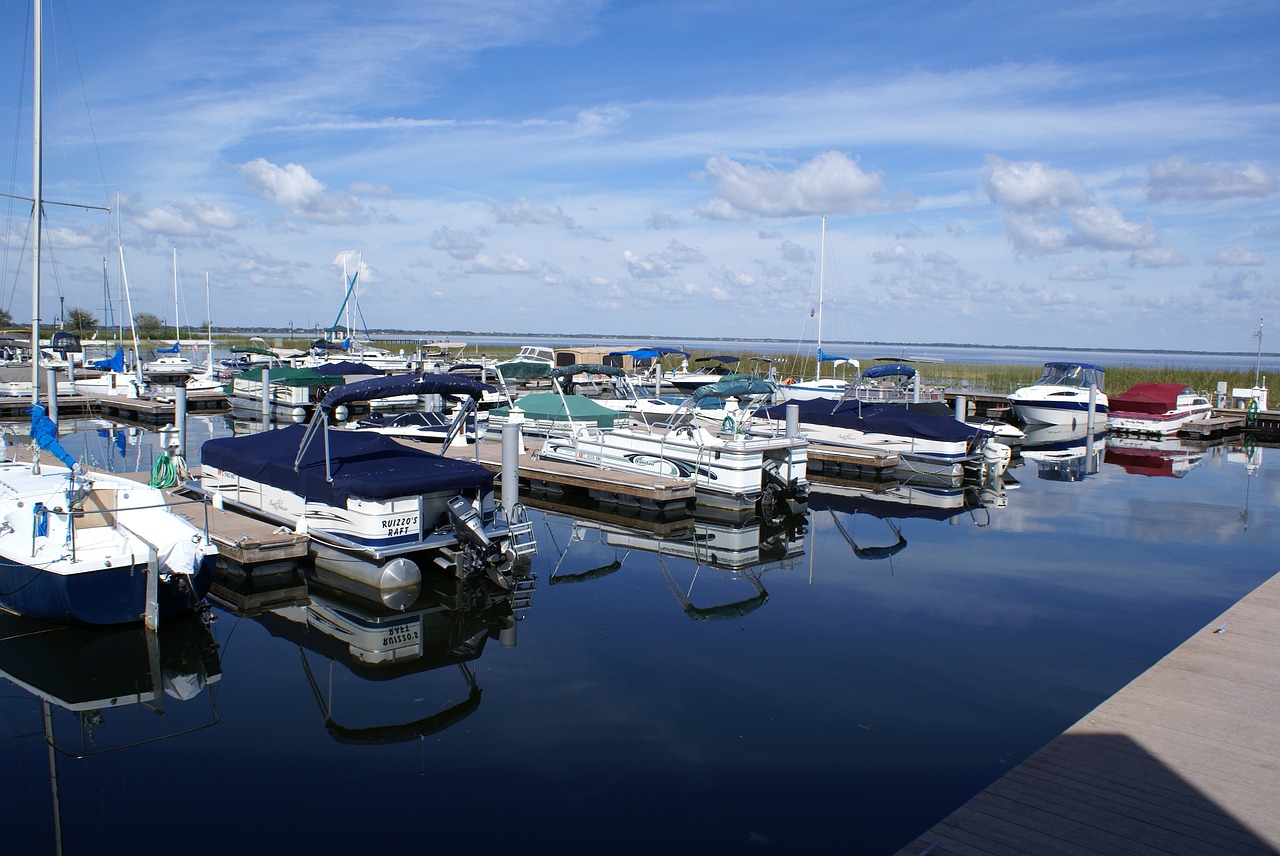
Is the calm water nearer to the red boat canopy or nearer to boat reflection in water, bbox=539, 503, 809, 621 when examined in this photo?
boat reflection in water, bbox=539, 503, 809, 621

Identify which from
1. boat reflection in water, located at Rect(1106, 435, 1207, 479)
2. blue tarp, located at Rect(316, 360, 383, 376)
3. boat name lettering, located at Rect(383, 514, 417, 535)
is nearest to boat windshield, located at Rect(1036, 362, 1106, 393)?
boat reflection in water, located at Rect(1106, 435, 1207, 479)

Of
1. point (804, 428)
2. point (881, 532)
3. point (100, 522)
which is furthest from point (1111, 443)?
point (100, 522)

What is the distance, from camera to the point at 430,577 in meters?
13.7

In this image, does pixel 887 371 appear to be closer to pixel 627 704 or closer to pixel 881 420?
pixel 881 420

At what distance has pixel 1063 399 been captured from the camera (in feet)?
117

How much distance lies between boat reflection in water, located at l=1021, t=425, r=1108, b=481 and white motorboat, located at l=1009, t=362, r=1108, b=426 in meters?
0.44

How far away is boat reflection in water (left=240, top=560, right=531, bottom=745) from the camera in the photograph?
8812 millimetres

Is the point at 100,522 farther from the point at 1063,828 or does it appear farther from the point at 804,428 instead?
the point at 804,428

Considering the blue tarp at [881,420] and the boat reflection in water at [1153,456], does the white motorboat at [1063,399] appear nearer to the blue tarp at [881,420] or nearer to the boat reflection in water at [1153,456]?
the boat reflection in water at [1153,456]

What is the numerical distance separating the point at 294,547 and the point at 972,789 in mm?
9552

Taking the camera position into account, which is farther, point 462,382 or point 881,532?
point 881,532

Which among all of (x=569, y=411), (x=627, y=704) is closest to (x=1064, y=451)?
(x=569, y=411)

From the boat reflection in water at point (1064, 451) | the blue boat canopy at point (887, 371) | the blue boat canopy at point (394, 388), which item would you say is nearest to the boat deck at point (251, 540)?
the blue boat canopy at point (394, 388)

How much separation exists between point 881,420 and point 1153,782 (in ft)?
59.8
